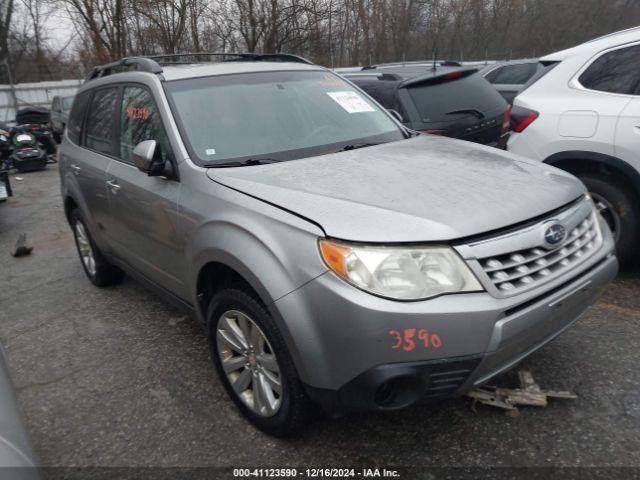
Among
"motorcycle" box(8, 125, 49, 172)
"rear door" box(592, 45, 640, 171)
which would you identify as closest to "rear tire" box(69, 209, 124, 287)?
"rear door" box(592, 45, 640, 171)

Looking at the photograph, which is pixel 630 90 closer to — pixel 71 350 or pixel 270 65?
pixel 270 65

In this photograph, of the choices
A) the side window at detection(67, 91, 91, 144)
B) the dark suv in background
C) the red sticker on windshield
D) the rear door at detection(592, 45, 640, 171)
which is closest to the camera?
the red sticker on windshield

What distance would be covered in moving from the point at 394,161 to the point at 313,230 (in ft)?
2.88

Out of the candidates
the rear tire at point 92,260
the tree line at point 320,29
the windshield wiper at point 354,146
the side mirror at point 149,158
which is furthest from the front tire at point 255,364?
the tree line at point 320,29

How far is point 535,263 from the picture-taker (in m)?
2.07

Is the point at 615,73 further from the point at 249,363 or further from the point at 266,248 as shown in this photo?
the point at 249,363

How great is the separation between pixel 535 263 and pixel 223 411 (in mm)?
1721

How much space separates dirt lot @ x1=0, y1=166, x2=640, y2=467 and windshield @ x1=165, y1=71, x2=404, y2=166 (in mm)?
1367

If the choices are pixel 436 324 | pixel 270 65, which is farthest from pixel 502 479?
pixel 270 65

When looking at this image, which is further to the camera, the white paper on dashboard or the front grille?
the white paper on dashboard

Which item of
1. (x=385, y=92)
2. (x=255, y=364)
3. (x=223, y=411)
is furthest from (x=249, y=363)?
(x=385, y=92)

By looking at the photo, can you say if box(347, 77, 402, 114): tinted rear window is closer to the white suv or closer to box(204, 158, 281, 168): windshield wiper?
the white suv

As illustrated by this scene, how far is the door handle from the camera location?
337 centimetres

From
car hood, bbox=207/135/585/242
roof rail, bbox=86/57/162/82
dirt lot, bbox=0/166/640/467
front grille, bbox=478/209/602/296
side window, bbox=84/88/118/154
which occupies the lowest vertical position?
dirt lot, bbox=0/166/640/467
